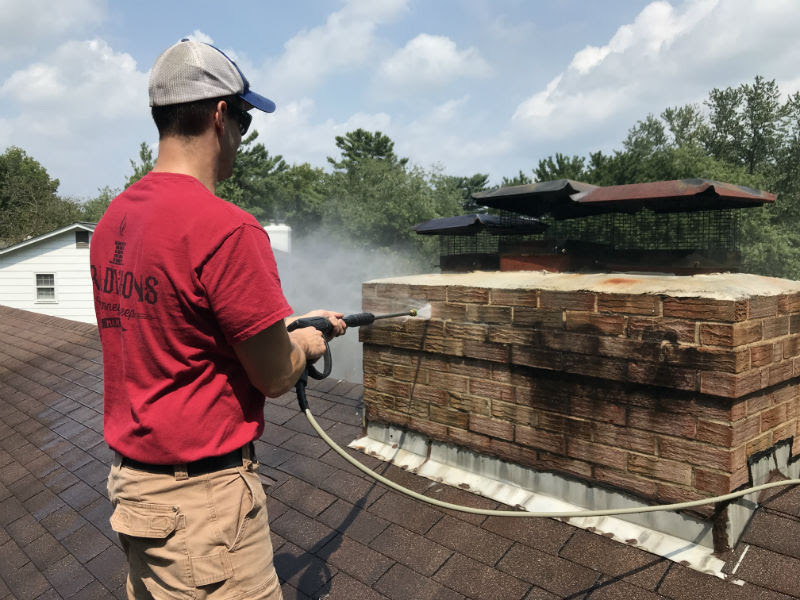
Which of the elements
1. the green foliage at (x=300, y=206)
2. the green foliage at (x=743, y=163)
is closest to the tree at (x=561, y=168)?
the green foliage at (x=743, y=163)

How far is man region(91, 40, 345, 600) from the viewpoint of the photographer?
1.50 m

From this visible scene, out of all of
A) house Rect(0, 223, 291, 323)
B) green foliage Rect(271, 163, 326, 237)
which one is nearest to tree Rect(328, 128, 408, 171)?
green foliage Rect(271, 163, 326, 237)

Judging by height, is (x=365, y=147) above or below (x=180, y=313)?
above

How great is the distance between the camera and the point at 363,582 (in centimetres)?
227

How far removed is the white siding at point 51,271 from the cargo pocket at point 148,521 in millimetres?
26448

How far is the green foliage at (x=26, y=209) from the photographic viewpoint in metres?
42.3

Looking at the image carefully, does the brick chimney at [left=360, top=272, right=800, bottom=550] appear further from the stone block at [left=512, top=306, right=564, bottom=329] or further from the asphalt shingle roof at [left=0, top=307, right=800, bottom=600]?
the asphalt shingle roof at [left=0, top=307, right=800, bottom=600]

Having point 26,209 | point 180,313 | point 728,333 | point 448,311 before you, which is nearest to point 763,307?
point 728,333

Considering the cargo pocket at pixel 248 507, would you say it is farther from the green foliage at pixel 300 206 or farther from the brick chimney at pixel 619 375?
the green foliage at pixel 300 206

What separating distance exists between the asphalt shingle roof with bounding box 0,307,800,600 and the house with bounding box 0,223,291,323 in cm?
2344

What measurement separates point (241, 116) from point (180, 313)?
2.41ft

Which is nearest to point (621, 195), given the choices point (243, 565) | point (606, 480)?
point (606, 480)

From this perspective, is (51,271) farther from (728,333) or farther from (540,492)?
(728,333)

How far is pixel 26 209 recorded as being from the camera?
143 ft
